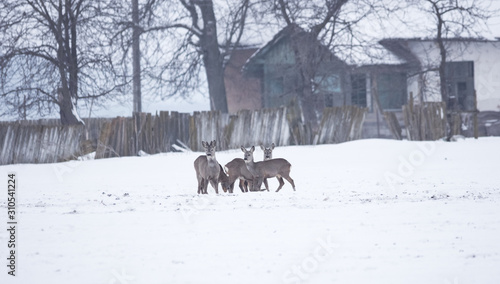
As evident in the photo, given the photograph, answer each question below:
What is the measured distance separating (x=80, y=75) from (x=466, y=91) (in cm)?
2148

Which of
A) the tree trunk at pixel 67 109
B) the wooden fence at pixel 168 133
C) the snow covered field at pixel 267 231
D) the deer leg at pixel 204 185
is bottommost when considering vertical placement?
the snow covered field at pixel 267 231

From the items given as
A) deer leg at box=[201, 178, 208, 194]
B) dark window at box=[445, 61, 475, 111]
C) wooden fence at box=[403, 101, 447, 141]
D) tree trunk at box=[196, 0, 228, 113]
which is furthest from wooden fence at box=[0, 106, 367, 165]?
dark window at box=[445, 61, 475, 111]

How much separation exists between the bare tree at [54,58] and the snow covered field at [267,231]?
913 cm

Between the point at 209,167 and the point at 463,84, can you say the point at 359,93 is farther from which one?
the point at 209,167

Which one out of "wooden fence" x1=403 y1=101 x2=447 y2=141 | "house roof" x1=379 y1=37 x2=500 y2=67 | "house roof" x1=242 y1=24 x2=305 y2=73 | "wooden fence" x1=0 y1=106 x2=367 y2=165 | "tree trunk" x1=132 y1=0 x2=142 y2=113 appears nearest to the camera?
"wooden fence" x1=0 y1=106 x2=367 y2=165

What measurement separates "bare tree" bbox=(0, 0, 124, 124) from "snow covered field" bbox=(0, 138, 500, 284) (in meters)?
9.13

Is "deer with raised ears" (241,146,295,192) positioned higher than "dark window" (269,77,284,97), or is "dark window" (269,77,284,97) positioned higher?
"dark window" (269,77,284,97)

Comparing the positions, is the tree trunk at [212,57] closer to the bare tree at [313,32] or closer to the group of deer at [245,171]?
the bare tree at [313,32]

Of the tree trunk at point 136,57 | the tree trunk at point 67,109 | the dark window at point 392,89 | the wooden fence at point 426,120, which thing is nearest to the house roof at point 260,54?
the dark window at point 392,89

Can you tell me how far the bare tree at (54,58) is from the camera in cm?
2586

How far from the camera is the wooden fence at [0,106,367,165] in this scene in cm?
2467

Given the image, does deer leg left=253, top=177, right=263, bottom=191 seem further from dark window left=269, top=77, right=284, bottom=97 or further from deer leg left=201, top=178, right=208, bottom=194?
dark window left=269, top=77, right=284, bottom=97

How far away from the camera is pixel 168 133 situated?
26891mm

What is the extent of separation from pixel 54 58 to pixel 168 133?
4712 millimetres
